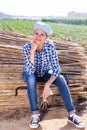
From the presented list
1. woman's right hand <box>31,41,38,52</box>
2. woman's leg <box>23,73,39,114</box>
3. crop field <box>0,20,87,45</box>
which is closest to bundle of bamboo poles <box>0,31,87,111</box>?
woman's leg <box>23,73,39,114</box>

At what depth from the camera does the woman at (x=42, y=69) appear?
12.0 feet

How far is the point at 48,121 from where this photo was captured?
3822 mm

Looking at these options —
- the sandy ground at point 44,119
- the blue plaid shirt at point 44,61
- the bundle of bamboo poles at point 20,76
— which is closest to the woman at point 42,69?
the blue plaid shirt at point 44,61

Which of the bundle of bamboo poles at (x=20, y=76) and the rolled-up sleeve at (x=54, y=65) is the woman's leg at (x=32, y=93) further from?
the bundle of bamboo poles at (x=20, y=76)

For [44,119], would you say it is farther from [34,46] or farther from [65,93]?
[34,46]

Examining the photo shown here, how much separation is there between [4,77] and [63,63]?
109cm

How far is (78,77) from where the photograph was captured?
4.39 meters

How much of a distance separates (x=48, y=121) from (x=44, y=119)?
8 centimetres

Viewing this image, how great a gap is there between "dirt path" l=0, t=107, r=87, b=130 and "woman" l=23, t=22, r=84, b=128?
98mm

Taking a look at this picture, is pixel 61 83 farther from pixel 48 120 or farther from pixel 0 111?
pixel 0 111

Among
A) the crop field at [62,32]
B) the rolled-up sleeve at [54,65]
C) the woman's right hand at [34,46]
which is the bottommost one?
the crop field at [62,32]

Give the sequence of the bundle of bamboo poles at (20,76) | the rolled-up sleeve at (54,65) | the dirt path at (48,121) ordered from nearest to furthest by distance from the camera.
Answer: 1. the dirt path at (48,121)
2. the rolled-up sleeve at (54,65)
3. the bundle of bamboo poles at (20,76)

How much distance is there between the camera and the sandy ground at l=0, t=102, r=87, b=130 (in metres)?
3.65

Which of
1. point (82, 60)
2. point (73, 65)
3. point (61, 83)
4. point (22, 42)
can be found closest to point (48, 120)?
point (61, 83)
